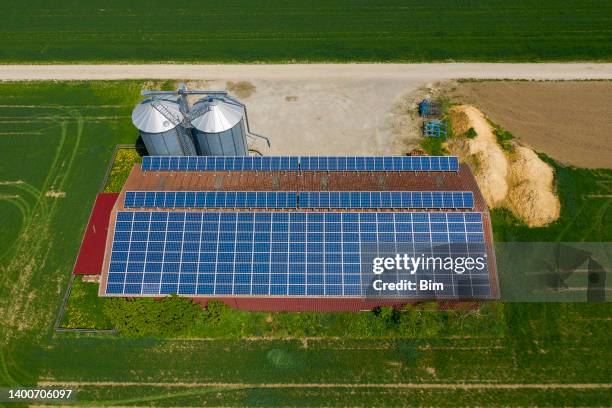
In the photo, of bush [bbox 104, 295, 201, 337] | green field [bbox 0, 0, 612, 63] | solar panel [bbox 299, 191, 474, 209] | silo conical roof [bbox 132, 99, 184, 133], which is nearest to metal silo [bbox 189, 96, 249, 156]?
silo conical roof [bbox 132, 99, 184, 133]

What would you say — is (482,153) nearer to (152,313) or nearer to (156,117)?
(156,117)

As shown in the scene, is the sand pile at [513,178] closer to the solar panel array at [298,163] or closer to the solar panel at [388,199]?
the solar panel array at [298,163]

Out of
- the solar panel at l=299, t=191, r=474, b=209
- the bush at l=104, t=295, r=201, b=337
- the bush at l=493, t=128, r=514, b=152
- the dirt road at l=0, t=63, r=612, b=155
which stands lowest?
the bush at l=104, t=295, r=201, b=337

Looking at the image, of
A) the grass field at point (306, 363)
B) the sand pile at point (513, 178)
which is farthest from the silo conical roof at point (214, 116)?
the sand pile at point (513, 178)

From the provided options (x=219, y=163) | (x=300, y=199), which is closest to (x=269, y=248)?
(x=300, y=199)

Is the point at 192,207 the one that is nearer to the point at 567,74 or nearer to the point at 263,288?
the point at 263,288

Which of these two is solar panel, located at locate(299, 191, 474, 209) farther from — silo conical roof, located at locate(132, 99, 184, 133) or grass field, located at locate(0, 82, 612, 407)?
silo conical roof, located at locate(132, 99, 184, 133)

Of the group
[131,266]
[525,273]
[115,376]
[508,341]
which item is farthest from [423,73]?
[115,376]
